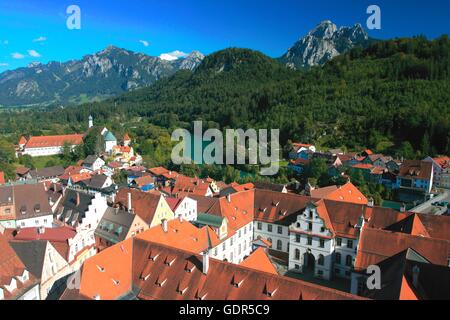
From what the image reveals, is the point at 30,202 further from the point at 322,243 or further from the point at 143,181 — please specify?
the point at 322,243

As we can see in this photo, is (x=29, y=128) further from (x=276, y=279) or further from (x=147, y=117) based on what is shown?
(x=276, y=279)

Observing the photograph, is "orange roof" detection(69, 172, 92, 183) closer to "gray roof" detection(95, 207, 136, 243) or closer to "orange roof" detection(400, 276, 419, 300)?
"gray roof" detection(95, 207, 136, 243)

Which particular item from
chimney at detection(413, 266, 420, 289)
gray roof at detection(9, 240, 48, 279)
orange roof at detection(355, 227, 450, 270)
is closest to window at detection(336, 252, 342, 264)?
orange roof at detection(355, 227, 450, 270)

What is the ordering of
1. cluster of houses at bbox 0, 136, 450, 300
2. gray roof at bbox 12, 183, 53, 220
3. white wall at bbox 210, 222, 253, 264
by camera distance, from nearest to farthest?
cluster of houses at bbox 0, 136, 450, 300
white wall at bbox 210, 222, 253, 264
gray roof at bbox 12, 183, 53, 220

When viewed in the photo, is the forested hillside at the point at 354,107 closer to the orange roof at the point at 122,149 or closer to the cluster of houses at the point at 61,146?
the cluster of houses at the point at 61,146
